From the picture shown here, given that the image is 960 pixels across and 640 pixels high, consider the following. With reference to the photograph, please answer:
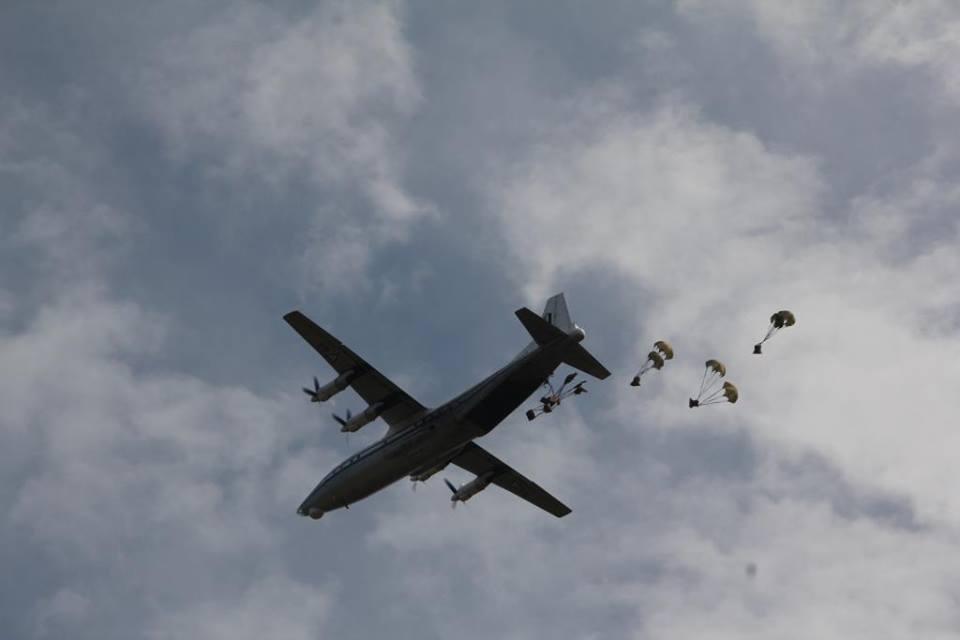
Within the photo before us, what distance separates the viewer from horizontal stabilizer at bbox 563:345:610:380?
143 ft

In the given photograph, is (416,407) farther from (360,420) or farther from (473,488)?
(473,488)

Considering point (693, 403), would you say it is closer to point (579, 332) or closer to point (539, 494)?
point (579, 332)

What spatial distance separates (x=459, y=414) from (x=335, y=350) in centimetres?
665

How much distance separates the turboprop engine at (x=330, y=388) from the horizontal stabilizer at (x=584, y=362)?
1066cm

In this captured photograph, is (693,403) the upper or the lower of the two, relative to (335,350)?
lower

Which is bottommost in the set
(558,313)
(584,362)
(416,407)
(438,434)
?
(438,434)

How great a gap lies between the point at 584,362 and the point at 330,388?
12179 mm

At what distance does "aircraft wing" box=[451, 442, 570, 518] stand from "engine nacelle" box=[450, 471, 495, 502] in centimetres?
28

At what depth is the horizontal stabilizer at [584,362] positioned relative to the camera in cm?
4356

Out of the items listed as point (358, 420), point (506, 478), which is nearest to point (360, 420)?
point (358, 420)

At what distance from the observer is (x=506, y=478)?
→ 53688mm

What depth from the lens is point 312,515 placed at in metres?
49.2

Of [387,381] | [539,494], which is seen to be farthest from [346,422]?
[539,494]

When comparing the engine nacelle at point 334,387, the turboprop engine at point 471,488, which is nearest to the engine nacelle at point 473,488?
the turboprop engine at point 471,488
